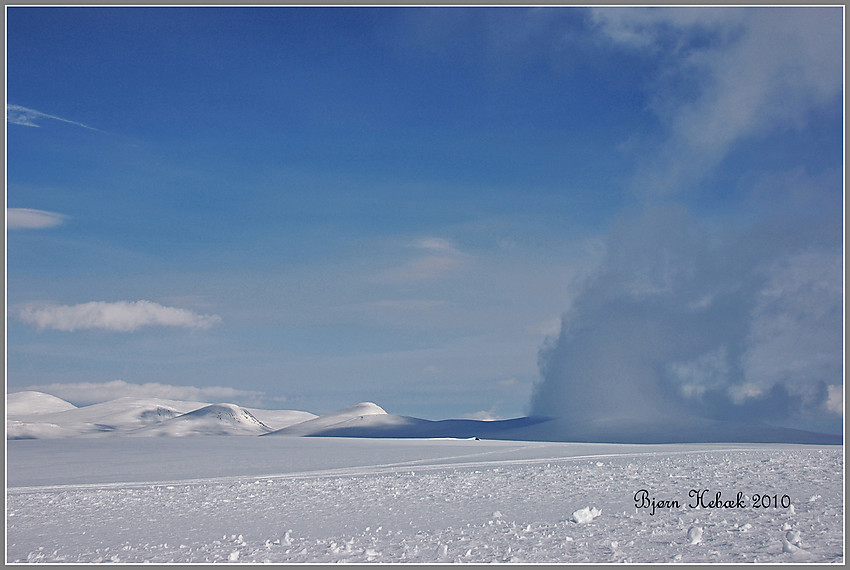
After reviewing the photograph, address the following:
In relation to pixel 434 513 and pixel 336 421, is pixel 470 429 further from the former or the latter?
pixel 434 513

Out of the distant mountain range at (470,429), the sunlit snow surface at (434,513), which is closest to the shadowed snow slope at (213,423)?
the distant mountain range at (470,429)

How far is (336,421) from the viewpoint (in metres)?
112

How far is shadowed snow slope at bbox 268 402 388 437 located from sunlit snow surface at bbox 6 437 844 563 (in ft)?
233

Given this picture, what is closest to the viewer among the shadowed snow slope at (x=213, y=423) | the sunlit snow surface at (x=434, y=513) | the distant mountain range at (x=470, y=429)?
the sunlit snow surface at (x=434, y=513)

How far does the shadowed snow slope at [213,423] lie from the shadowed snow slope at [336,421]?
19092 millimetres

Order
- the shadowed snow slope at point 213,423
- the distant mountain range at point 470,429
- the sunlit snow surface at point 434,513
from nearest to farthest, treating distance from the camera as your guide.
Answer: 1. the sunlit snow surface at point 434,513
2. the distant mountain range at point 470,429
3. the shadowed snow slope at point 213,423

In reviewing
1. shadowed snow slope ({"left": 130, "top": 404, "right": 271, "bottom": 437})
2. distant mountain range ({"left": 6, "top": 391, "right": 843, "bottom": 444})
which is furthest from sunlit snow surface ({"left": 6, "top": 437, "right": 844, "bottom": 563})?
shadowed snow slope ({"left": 130, "top": 404, "right": 271, "bottom": 437})

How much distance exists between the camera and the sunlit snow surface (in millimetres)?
11164

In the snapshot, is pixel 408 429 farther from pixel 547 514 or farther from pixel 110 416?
pixel 110 416

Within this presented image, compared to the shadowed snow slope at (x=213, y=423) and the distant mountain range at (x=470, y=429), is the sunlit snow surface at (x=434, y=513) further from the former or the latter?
the shadowed snow slope at (x=213, y=423)

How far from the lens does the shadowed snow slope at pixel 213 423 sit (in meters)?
128

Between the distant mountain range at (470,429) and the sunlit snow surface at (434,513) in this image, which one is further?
the distant mountain range at (470,429)

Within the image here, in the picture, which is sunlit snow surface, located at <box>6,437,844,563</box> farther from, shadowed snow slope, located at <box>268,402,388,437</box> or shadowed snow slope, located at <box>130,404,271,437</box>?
shadowed snow slope, located at <box>130,404,271,437</box>

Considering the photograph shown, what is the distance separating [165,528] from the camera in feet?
43.3
